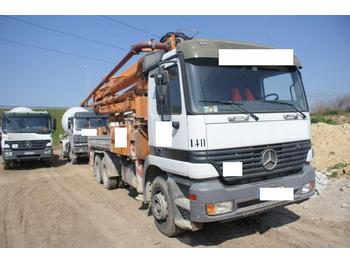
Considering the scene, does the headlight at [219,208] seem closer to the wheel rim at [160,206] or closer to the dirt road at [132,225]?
the dirt road at [132,225]

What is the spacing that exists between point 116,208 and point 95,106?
5171 mm

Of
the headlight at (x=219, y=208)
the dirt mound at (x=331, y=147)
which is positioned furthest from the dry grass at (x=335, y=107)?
the headlight at (x=219, y=208)

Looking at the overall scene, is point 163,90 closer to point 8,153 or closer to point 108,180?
point 108,180

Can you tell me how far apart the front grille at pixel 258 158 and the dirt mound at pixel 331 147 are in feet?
14.2

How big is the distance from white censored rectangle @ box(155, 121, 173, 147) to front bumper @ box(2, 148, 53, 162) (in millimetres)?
9967

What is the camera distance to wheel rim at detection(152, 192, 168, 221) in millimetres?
4609

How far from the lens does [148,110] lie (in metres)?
5.22

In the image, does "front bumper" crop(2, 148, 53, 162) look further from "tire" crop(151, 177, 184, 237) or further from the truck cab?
the truck cab

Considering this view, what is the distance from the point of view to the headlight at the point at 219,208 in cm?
382

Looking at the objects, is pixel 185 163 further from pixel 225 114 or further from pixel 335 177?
pixel 335 177

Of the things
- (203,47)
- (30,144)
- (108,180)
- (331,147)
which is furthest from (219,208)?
(30,144)

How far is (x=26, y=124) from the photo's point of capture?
42.3ft

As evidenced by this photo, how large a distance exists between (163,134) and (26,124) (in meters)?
10.4

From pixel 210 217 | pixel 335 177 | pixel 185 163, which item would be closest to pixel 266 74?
pixel 185 163
